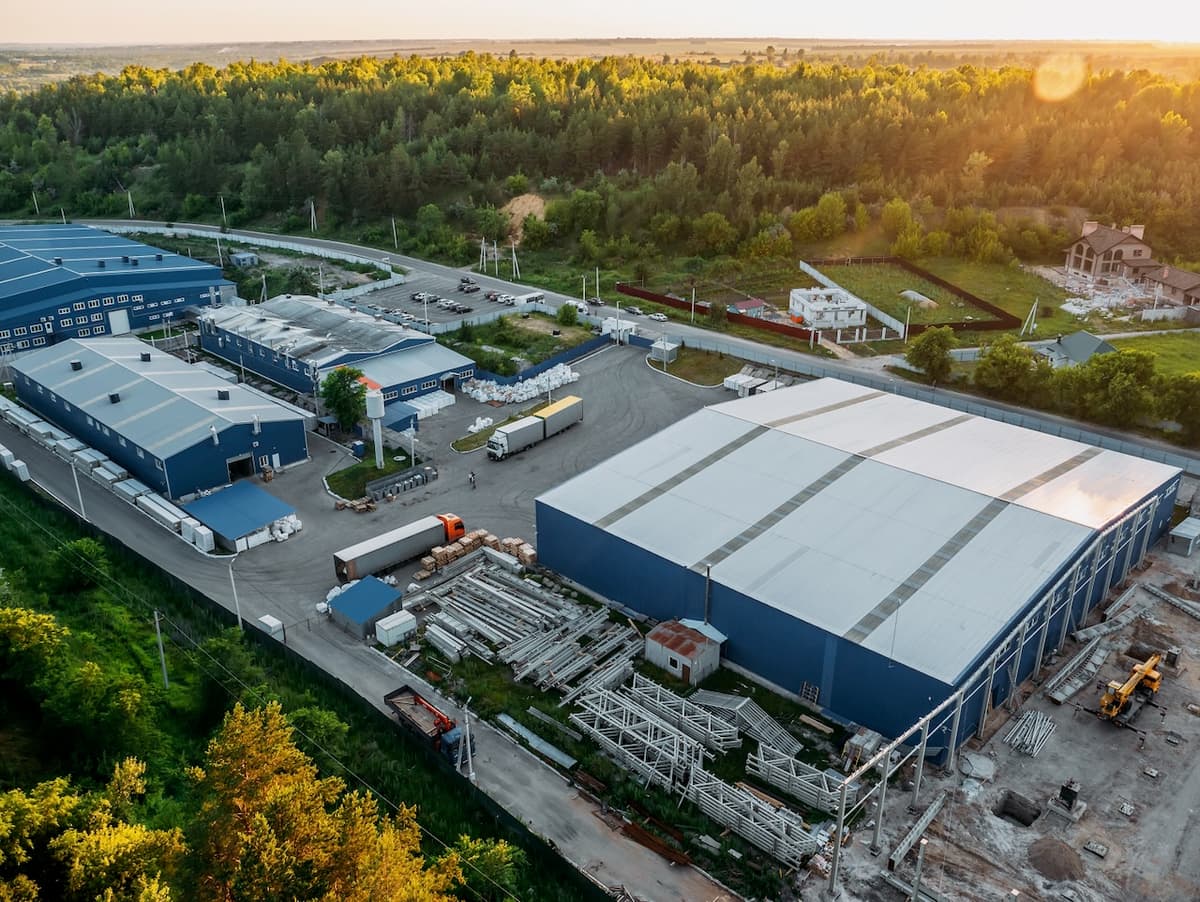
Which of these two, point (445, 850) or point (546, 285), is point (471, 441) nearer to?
point (445, 850)

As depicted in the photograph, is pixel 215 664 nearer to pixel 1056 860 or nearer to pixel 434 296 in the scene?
pixel 1056 860

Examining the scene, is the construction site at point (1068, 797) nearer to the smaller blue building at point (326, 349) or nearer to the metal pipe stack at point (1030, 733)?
the metal pipe stack at point (1030, 733)

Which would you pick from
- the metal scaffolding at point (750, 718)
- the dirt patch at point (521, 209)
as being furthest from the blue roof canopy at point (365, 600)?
the dirt patch at point (521, 209)

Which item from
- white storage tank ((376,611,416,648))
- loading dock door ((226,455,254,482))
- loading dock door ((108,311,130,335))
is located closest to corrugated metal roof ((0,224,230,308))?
loading dock door ((108,311,130,335))

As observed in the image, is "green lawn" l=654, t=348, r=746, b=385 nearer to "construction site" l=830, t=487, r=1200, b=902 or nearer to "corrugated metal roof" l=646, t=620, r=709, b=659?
"corrugated metal roof" l=646, t=620, r=709, b=659

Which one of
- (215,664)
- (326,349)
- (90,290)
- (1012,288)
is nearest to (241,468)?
(326,349)
